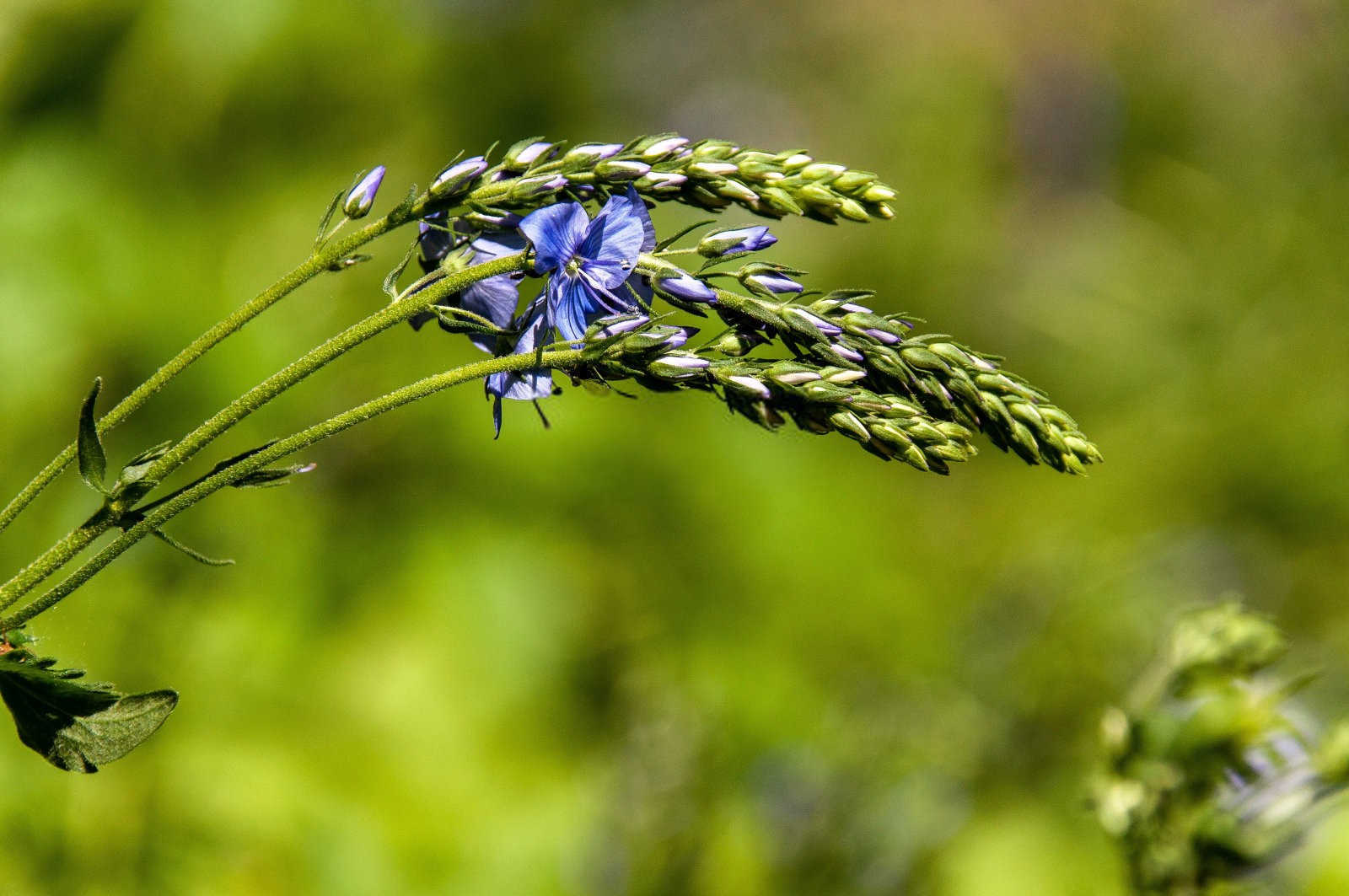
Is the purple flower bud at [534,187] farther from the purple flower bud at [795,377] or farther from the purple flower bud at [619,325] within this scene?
the purple flower bud at [795,377]

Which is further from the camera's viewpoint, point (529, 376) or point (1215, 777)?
point (1215, 777)

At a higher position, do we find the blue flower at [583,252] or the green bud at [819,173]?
the green bud at [819,173]

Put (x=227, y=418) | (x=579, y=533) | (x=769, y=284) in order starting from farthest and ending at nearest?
(x=579, y=533)
(x=769, y=284)
(x=227, y=418)

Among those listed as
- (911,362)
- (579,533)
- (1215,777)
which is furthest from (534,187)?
(579,533)

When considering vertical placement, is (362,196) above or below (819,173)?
below

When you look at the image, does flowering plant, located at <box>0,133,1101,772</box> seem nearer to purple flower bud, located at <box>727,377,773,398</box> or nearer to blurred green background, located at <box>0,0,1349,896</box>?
purple flower bud, located at <box>727,377,773,398</box>

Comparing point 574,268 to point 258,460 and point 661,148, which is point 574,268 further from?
point 258,460

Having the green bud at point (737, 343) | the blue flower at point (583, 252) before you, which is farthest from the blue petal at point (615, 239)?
the green bud at point (737, 343)
